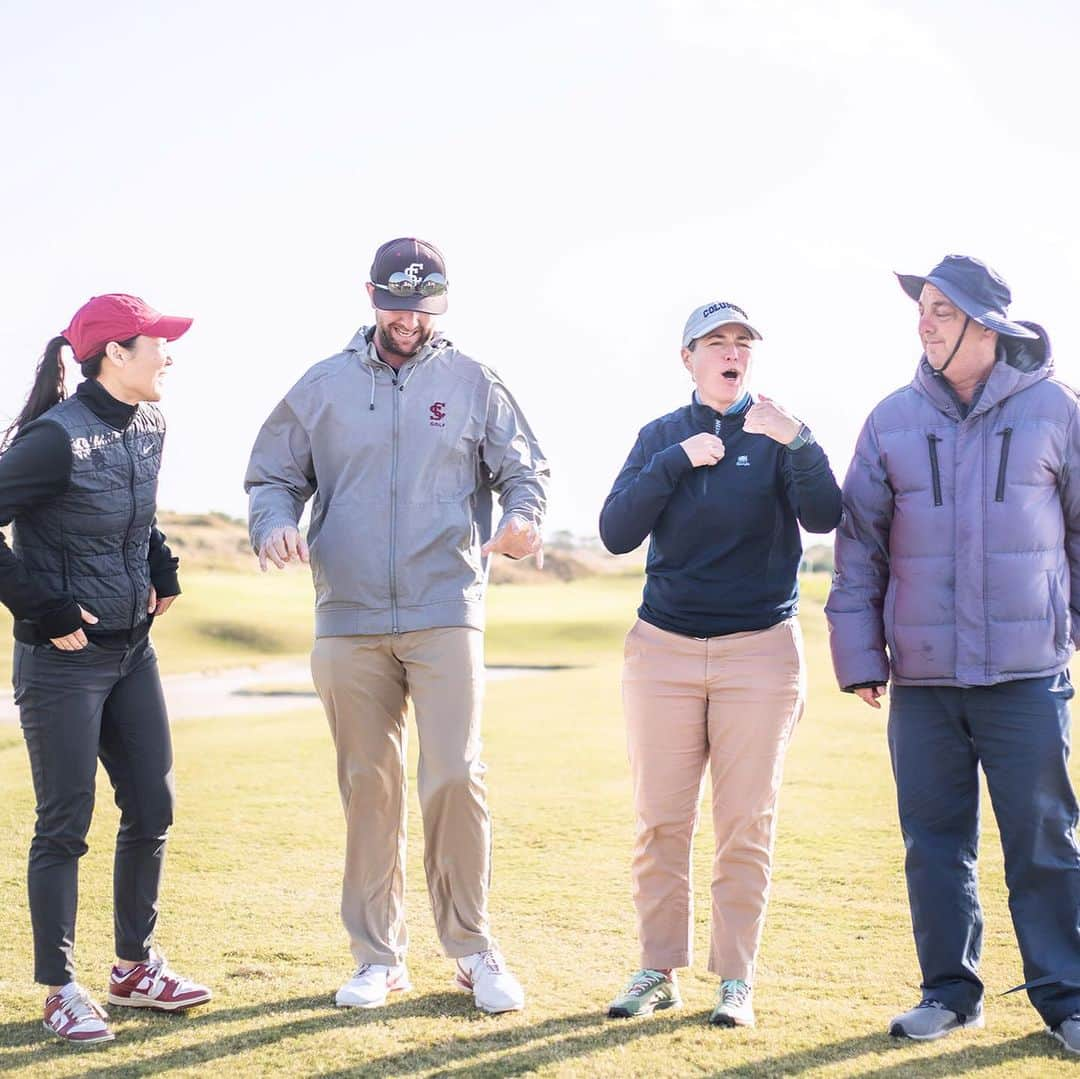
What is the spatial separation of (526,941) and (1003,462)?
2.32 metres

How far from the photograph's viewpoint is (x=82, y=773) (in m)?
3.94

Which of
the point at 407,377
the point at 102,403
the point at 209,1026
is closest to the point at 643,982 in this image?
the point at 209,1026

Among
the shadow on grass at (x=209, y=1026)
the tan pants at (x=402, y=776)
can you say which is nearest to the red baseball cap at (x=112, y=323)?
the tan pants at (x=402, y=776)

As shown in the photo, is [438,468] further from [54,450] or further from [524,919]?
[524,919]

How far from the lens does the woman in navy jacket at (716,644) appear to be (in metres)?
3.90

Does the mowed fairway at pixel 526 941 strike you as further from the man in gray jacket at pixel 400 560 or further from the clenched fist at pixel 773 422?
the clenched fist at pixel 773 422

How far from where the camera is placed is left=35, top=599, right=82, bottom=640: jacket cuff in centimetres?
379

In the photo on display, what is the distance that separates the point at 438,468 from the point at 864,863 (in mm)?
3046

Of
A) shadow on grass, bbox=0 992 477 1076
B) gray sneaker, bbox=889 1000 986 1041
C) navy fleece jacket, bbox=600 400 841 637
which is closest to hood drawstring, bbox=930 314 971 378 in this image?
navy fleece jacket, bbox=600 400 841 637

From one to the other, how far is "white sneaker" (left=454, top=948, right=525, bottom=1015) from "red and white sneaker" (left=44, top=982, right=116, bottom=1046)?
1.03 metres

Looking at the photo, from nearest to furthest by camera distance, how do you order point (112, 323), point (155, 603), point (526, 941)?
point (112, 323) → point (155, 603) → point (526, 941)

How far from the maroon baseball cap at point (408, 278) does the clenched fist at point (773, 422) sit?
1.05m

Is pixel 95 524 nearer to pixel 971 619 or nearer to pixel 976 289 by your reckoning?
pixel 971 619

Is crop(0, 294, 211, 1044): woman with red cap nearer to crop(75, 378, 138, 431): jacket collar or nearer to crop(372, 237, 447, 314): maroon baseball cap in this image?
crop(75, 378, 138, 431): jacket collar
